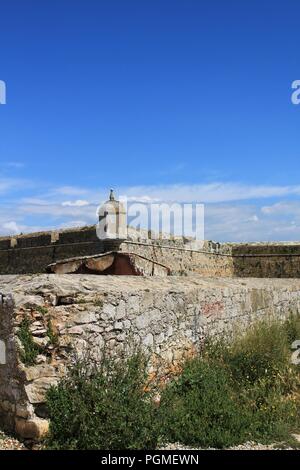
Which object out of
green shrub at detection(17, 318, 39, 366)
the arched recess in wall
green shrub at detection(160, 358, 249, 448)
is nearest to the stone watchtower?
green shrub at detection(160, 358, 249, 448)

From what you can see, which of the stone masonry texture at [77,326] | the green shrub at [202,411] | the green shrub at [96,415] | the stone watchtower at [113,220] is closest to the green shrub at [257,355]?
the green shrub at [202,411]

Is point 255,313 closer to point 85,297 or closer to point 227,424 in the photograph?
point 227,424

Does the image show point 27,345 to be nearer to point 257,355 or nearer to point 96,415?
point 96,415

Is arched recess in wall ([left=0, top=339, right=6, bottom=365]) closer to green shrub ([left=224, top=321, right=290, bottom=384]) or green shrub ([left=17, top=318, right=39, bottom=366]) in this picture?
green shrub ([left=17, top=318, right=39, bottom=366])

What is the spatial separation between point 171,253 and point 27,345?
13.7 meters

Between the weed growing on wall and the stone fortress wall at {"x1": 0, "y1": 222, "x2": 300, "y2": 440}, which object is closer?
the weed growing on wall

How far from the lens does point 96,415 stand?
4.43 meters

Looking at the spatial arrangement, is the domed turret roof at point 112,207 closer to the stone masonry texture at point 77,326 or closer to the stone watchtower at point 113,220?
the stone watchtower at point 113,220

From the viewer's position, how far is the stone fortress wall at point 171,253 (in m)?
16.6

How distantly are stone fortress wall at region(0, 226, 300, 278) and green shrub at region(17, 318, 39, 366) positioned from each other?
25.7 feet

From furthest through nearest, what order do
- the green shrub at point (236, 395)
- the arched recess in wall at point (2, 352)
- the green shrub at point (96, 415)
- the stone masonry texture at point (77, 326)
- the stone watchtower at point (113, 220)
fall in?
1. the stone watchtower at point (113, 220)
2. the green shrub at point (236, 395)
3. the arched recess in wall at point (2, 352)
4. the stone masonry texture at point (77, 326)
5. the green shrub at point (96, 415)

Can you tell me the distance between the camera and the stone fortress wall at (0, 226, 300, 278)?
16625 mm

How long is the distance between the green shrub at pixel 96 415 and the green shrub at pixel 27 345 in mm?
343

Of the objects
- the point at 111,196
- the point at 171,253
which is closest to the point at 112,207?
the point at 111,196
